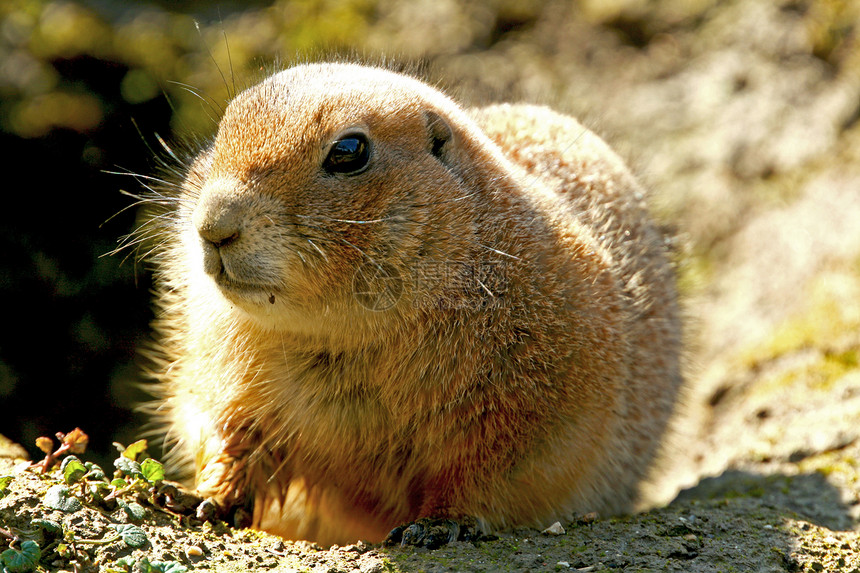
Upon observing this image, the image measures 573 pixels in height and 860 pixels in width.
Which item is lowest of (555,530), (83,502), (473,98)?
(83,502)

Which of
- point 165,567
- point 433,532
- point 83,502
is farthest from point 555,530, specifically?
point 83,502

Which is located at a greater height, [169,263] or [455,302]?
[455,302]

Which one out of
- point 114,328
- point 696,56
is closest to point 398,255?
point 114,328

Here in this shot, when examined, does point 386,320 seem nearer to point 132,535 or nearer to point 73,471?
point 132,535

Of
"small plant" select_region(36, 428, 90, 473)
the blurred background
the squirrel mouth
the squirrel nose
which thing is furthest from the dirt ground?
the squirrel nose

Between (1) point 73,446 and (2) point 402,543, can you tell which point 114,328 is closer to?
(1) point 73,446

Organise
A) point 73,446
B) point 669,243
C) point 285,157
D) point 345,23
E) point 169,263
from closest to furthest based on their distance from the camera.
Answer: point 285,157
point 73,446
point 169,263
point 669,243
point 345,23
